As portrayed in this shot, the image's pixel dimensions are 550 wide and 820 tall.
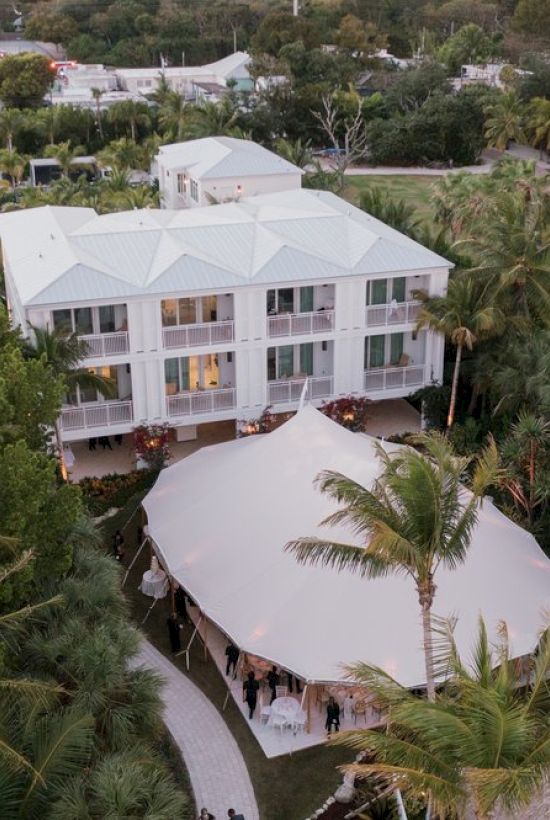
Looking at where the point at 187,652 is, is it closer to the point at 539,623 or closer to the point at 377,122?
the point at 539,623

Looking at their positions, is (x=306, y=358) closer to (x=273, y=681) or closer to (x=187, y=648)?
(x=187, y=648)

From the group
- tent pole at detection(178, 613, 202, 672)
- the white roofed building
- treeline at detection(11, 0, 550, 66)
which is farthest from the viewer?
treeline at detection(11, 0, 550, 66)

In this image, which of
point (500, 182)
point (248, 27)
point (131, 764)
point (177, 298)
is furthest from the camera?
point (248, 27)

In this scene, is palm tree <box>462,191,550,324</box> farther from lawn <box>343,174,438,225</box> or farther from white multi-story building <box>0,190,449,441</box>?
lawn <box>343,174,438,225</box>

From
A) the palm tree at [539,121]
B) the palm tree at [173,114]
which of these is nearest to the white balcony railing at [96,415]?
the palm tree at [173,114]

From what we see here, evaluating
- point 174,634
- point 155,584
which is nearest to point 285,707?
point 174,634

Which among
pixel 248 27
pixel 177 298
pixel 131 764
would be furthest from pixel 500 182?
pixel 248 27

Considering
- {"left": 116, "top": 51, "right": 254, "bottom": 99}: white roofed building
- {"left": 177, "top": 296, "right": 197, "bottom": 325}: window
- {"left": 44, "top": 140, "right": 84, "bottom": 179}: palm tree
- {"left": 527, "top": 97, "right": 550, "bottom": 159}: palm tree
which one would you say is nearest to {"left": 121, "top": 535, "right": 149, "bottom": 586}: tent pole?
{"left": 177, "top": 296, "right": 197, "bottom": 325}: window

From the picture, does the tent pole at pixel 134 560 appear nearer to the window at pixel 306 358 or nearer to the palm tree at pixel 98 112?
the window at pixel 306 358
